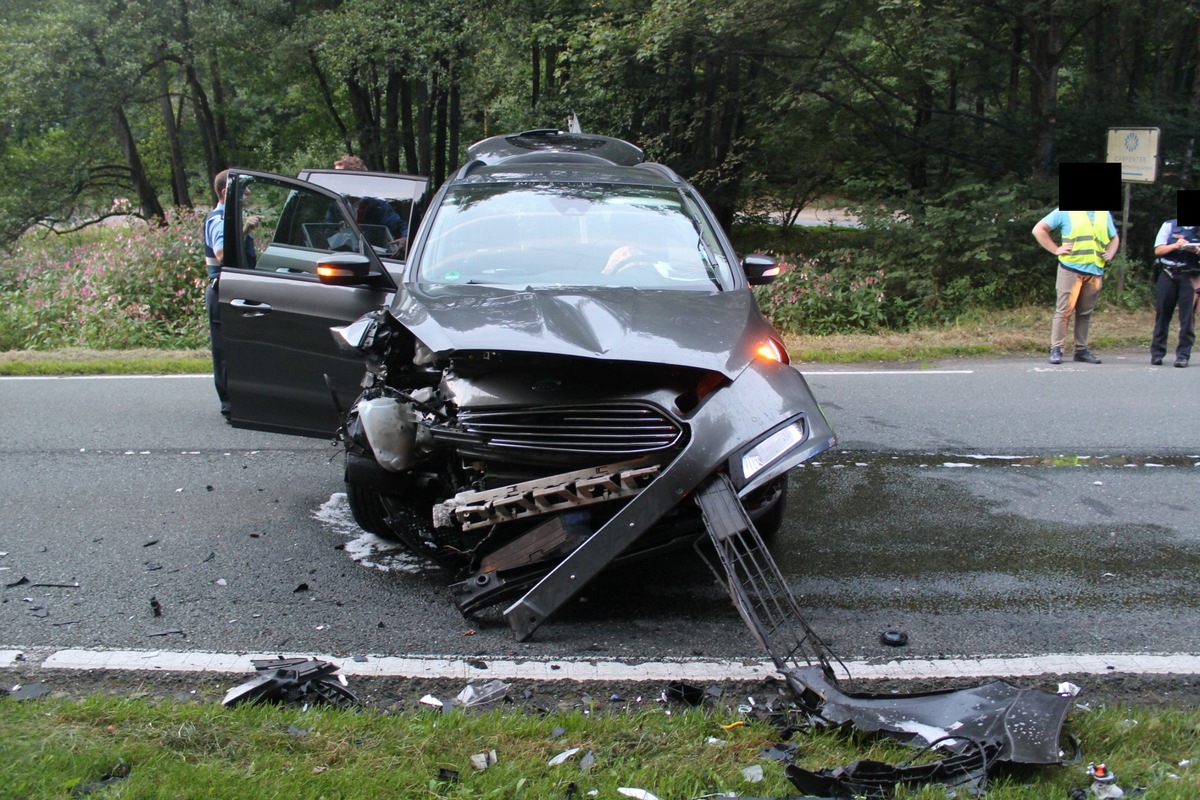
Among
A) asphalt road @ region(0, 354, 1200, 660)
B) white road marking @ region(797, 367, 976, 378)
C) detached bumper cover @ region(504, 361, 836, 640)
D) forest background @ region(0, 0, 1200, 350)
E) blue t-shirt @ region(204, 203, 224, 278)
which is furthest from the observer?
forest background @ region(0, 0, 1200, 350)

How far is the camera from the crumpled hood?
395 cm

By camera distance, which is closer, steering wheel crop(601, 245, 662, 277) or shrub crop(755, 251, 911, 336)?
steering wheel crop(601, 245, 662, 277)

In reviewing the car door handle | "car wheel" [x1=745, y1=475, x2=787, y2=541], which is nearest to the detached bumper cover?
"car wheel" [x1=745, y1=475, x2=787, y2=541]

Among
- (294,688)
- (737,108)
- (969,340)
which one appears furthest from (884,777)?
(737,108)

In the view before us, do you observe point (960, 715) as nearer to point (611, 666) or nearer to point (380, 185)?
point (611, 666)

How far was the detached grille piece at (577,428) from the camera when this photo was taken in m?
3.94

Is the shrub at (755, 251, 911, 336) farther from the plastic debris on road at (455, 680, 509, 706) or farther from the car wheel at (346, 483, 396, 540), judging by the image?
the plastic debris on road at (455, 680, 509, 706)

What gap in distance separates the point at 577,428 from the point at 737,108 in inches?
618

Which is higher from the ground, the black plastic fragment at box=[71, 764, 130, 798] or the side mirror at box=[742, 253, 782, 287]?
the side mirror at box=[742, 253, 782, 287]

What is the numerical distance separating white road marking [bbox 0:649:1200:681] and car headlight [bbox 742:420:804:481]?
75cm

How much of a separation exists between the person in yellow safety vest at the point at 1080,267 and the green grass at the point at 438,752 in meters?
8.16

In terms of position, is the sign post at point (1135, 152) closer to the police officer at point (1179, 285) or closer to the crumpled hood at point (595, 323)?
the police officer at point (1179, 285)

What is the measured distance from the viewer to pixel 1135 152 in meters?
13.5

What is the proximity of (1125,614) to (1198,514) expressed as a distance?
1.76 metres
